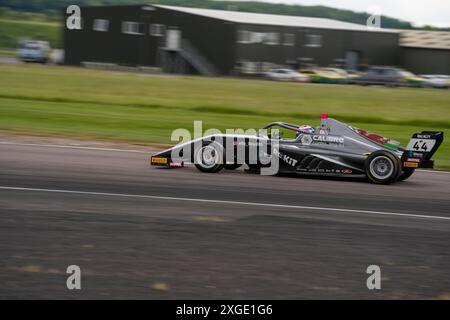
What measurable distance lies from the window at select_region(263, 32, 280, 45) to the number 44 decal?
47043 millimetres

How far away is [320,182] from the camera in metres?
12.0

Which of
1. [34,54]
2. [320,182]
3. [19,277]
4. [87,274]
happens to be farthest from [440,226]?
[34,54]

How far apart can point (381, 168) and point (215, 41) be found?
46.2 m

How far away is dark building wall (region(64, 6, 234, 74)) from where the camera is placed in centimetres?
5719

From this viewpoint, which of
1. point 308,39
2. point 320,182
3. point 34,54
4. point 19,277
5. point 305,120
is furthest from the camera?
point 308,39

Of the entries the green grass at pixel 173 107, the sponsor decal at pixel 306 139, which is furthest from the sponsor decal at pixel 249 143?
the green grass at pixel 173 107

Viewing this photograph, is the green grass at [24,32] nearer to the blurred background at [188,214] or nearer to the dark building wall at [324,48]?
the dark building wall at [324,48]

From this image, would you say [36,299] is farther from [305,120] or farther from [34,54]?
[34,54]

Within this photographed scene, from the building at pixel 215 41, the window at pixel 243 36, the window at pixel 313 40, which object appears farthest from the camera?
the window at pixel 313 40

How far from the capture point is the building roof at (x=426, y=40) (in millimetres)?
64812

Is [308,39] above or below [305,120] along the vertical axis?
above

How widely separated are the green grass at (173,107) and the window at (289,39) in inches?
888

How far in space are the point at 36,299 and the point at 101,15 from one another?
2268 inches

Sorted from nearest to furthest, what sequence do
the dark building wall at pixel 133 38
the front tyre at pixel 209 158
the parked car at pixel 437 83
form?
the front tyre at pixel 209 158
the parked car at pixel 437 83
the dark building wall at pixel 133 38
